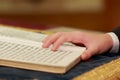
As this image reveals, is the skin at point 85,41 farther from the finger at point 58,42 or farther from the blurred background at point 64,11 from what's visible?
the blurred background at point 64,11

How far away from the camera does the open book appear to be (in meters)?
0.68

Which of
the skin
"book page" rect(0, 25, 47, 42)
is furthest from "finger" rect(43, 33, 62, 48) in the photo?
"book page" rect(0, 25, 47, 42)

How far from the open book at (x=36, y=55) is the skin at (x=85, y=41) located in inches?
0.6

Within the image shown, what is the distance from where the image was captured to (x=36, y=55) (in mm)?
745

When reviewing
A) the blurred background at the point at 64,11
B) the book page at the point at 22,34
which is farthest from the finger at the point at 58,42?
the blurred background at the point at 64,11

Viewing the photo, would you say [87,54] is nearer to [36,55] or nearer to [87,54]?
[87,54]

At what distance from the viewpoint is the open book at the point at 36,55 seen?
0.68m

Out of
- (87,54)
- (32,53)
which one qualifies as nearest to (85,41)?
(87,54)

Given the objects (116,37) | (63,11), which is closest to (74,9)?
(63,11)

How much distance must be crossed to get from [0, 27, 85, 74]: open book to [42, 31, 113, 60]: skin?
0.05 feet

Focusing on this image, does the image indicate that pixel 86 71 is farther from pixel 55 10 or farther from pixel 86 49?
pixel 55 10

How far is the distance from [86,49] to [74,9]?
8.17 ft

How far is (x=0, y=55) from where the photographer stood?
0.73m

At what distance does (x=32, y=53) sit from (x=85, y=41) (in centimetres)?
17
